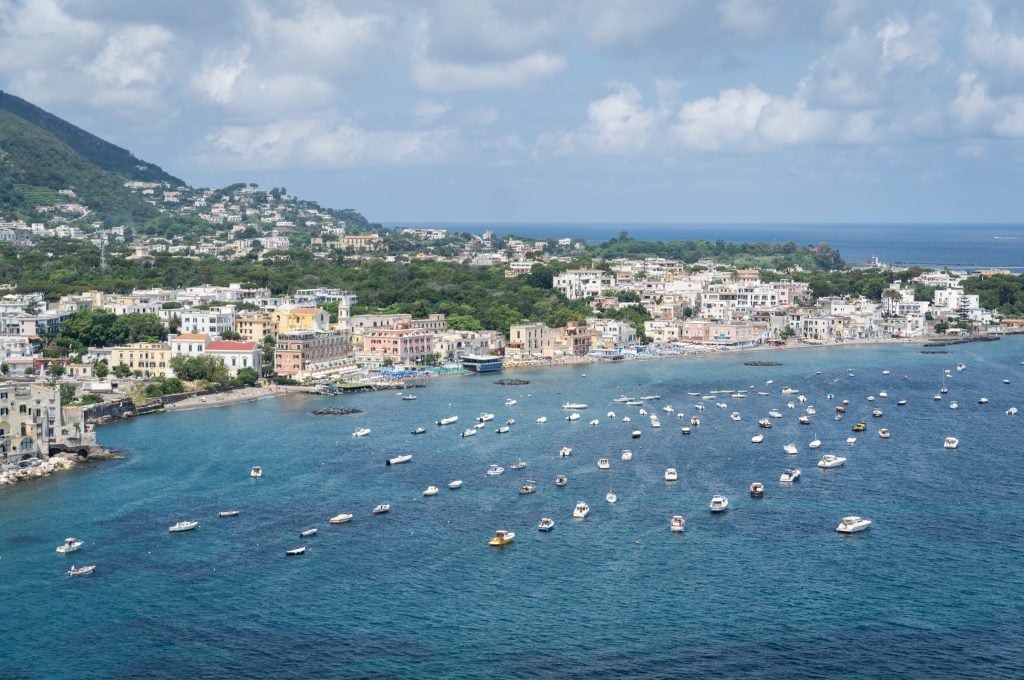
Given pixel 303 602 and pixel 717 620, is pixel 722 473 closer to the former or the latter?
pixel 717 620

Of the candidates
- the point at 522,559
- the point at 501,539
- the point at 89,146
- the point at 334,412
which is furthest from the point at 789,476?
the point at 89,146

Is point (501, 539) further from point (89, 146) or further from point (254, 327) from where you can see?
point (89, 146)

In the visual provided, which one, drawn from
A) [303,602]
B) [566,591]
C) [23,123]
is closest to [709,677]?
[566,591]

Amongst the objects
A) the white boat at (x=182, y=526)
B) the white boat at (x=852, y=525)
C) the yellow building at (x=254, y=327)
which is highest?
the yellow building at (x=254, y=327)

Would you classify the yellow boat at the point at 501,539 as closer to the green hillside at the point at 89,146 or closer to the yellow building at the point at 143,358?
the yellow building at the point at 143,358

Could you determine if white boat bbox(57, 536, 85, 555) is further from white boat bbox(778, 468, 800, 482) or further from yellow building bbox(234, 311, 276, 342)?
yellow building bbox(234, 311, 276, 342)

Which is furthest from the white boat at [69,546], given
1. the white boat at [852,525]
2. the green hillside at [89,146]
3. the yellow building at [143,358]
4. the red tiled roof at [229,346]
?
the green hillside at [89,146]

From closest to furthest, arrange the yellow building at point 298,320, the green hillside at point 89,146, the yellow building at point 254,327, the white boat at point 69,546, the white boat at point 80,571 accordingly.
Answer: the white boat at point 80,571, the white boat at point 69,546, the yellow building at point 254,327, the yellow building at point 298,320, the green hillside at point 89,146
